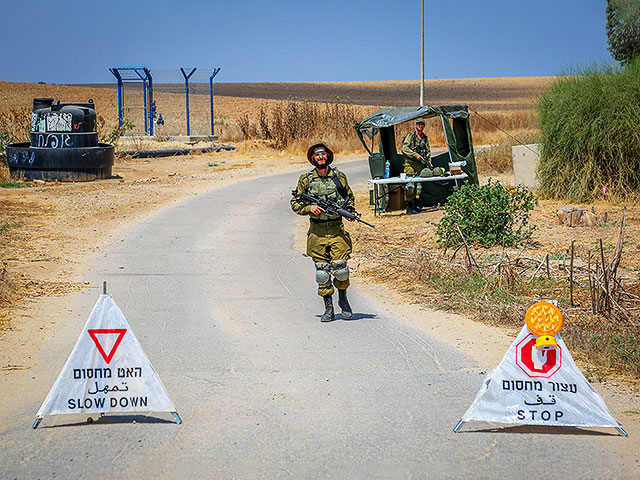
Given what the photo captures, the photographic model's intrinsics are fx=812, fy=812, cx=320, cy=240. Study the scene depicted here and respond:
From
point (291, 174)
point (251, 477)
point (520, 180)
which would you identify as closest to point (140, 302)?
point (251, 477)

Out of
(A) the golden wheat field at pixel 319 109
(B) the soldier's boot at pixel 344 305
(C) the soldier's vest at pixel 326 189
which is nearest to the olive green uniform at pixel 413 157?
(A) the golden wheat field at pixel 319 109

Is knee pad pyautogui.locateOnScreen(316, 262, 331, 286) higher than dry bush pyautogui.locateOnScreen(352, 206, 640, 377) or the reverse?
higher

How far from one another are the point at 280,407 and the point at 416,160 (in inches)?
426

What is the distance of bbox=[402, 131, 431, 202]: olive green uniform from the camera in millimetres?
15602

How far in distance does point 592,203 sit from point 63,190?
12.6 meters

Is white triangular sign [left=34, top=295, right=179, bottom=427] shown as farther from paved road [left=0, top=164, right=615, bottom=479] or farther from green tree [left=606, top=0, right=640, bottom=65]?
green tree [left=606, top=0, right=640, bottom=65]

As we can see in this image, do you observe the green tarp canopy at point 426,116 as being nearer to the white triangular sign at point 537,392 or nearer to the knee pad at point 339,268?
the knee pad at point 339,268

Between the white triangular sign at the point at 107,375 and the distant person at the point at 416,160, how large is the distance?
11149mm

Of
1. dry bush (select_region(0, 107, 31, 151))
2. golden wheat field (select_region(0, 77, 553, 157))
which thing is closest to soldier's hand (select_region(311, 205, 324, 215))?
golden wheat field (select_region(0, 77, 553, 157))

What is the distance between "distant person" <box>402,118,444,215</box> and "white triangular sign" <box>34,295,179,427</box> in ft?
36.6

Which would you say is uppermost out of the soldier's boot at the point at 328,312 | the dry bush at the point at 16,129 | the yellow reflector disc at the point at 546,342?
the dry bush at the point at 16,129

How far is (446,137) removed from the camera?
53.8 ft

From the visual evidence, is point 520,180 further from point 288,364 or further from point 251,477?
point 251,477

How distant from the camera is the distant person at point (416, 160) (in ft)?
51.2
